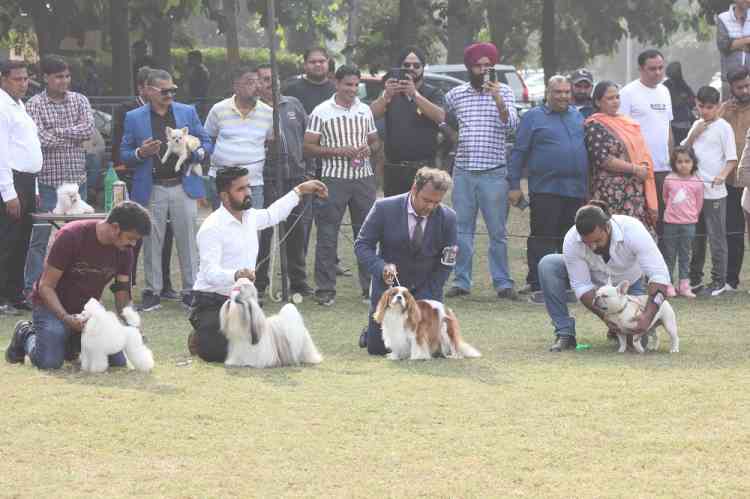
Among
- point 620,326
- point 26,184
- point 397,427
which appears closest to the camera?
point 397,427

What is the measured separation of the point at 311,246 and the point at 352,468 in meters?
10.1

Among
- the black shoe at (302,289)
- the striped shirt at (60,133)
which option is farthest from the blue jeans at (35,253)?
the black shoe at (302,289)

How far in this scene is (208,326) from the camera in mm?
9031

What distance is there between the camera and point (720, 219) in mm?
12742

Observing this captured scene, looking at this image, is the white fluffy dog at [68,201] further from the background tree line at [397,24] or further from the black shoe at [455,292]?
the background tree line at [397,24]

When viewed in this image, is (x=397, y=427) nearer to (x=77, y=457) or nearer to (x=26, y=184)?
(x=77, y=457)

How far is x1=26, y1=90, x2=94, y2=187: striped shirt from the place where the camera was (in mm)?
12000

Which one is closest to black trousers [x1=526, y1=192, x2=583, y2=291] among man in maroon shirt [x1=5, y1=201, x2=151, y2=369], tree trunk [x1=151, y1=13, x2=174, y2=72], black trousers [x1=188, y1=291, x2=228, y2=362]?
black trousers [x1=188, y1=291, x2=228, y2=362]

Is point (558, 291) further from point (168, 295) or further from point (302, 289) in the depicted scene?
point (168, 295)

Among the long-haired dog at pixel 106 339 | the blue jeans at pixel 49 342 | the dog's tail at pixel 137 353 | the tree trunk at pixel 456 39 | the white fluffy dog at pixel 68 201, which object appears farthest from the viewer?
the tree trunk at pixel 456 39

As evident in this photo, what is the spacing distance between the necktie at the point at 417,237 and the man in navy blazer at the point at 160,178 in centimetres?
300

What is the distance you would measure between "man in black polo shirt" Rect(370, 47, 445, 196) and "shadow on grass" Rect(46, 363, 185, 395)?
14.7 ft

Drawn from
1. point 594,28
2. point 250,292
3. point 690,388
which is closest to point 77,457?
point 250,292

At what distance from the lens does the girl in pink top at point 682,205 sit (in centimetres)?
1250
